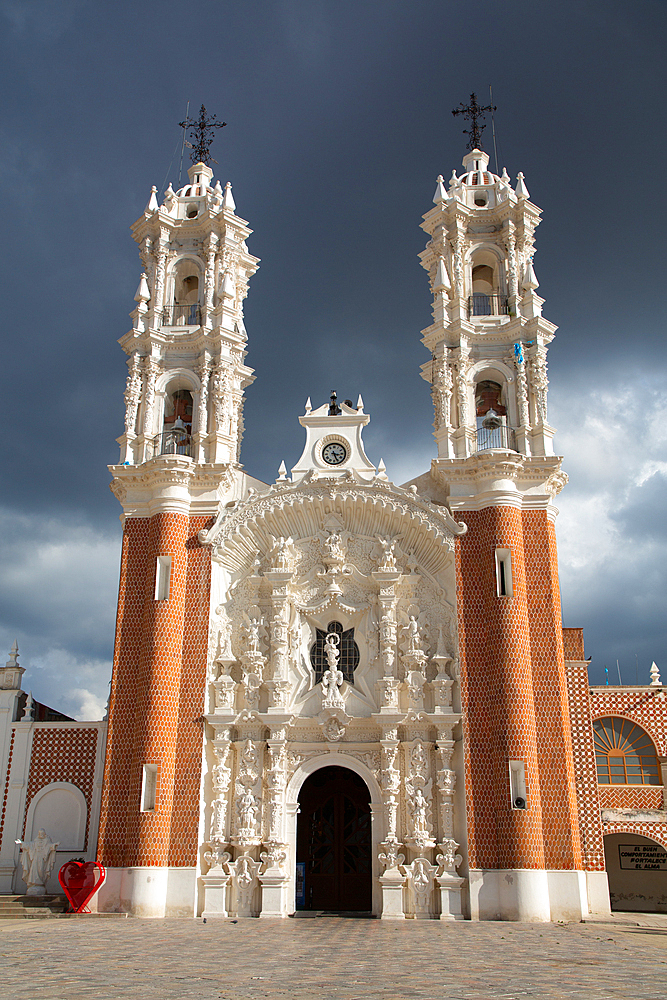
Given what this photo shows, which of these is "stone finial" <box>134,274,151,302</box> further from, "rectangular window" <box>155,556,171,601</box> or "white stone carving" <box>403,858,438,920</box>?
"white stone carving" <box>403,858,438,920</box>

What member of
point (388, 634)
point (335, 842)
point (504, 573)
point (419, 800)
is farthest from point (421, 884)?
point (504, 573)

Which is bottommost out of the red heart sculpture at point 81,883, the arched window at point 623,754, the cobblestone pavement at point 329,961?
the cobblestone pavement at point 329,961

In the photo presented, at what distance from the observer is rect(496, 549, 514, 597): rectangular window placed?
78.8 feet

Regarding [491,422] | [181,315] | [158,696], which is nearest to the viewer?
[158,696]

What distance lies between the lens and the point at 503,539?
24.4 m

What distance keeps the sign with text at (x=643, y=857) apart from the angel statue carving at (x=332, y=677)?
13.2 metres

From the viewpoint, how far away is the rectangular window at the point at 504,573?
2402cm

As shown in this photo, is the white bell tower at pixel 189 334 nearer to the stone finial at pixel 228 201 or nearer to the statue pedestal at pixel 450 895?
the stone finial at pixel 228 201

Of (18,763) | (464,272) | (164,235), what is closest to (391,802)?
(18,763)

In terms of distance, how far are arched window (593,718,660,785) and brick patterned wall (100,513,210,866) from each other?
12610mm

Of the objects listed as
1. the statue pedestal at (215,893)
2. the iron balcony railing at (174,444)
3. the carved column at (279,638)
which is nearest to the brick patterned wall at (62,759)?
the statue pedestal at (215,893)

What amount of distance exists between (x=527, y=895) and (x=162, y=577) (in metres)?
12.8

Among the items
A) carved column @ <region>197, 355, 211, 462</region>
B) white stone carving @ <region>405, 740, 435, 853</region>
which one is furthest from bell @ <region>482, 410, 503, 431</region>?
white stone carving @ <region>405, 740, 435, 853</region>

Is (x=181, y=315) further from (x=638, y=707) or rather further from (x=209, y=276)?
(x=638, y=707)
